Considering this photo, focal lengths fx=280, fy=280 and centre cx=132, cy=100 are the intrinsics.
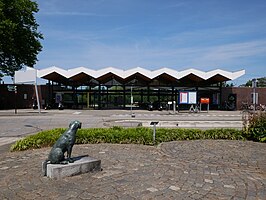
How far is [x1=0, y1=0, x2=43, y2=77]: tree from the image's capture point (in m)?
30.3

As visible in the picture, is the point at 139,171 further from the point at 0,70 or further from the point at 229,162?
the point at 0,70

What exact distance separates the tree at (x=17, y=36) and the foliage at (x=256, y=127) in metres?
26.6

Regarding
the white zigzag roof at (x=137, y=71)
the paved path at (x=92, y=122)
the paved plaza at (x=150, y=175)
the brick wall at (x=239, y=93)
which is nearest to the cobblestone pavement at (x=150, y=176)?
the paved plaza at (x=150, y=175)

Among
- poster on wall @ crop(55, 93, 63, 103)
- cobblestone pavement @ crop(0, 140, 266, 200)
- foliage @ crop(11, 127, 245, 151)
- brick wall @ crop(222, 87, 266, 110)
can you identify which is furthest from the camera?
brick wall @ crop(222, 87, 266, 110)

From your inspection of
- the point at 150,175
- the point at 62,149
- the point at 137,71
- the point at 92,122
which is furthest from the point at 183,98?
the point at 62,149

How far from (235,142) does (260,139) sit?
3.05ft

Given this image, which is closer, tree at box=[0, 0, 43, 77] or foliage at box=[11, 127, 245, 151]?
foliage at box=[11, 127, 245, 151]

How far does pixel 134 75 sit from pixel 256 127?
92.2 ft

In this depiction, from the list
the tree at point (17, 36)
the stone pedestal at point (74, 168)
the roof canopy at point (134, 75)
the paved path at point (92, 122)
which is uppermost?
the tree at point (17, 36)

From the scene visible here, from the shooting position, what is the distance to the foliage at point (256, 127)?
33.0 feet

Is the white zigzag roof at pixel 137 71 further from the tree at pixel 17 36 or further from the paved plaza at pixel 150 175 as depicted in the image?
the paved plaza at pixel 150 175

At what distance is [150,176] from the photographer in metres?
5.64

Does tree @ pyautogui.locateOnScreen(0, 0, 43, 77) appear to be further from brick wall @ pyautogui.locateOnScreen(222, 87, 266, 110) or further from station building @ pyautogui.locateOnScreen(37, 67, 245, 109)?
brick wall @ pyautogui.locateOnScreen(222, 87, 266, 110)

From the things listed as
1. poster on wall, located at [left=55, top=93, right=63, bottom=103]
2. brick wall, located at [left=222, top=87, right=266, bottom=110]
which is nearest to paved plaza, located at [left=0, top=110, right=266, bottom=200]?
poster on wall, located at [left=55, top=93, right=63, bottom=103]
